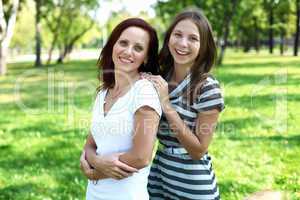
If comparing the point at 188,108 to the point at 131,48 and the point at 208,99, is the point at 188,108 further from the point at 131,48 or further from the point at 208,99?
the point at 131,48

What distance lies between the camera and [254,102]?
1266cm

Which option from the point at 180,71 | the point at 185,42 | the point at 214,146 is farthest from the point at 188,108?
the point at 214,146

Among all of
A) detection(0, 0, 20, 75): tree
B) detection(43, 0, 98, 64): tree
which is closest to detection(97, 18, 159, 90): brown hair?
detection(0, 0, 20, 75): tree

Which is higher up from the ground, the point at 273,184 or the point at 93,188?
the point at 93,188

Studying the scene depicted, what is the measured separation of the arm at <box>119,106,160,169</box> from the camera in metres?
2.39

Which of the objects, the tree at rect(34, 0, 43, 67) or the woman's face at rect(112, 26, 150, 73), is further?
the tree at rect(34, 0, 43, 67)

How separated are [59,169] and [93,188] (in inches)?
169

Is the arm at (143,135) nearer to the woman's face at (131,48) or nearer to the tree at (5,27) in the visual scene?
the woman's face at (131,48)

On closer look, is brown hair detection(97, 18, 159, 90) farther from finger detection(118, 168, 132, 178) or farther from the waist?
finger detection(118, 168, 132, 178)

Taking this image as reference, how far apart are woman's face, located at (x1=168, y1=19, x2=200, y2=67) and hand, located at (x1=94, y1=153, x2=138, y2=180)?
2.53 feet

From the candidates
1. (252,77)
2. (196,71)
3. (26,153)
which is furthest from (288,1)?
(196,71)

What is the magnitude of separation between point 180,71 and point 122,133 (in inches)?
25.5

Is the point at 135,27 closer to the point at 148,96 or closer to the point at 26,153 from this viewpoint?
the point at 148,96

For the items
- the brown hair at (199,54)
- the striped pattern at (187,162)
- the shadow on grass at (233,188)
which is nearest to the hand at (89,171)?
the striped pattern at (187,162)
